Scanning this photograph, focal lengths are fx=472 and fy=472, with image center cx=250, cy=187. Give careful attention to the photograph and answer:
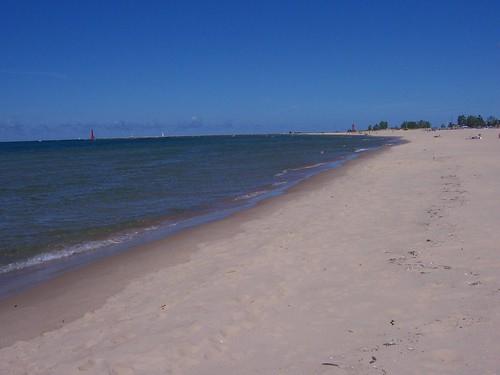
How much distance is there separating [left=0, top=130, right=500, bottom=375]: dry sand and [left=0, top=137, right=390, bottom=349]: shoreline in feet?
0.12

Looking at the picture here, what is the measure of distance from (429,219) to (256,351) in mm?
6415

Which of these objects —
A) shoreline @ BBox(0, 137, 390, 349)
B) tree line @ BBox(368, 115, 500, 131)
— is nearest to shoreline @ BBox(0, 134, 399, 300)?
shoreline @ BBox(0, 137, 390, 349)

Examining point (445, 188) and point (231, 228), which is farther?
point (445, 188)

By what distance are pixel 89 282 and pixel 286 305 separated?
378 centimetres

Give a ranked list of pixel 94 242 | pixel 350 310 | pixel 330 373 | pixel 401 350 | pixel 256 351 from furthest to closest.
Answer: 1. pixel 94 242
2. pixel 350 310
3. pixel 256 351
4. pixel 401 350
5. pixel 330 373

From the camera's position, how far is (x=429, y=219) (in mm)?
9789

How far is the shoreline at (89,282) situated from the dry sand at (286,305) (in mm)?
35

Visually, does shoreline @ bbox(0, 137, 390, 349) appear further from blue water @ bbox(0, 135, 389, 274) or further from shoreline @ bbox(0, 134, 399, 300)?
blue water @ bbox(0, 135, 389, 274)

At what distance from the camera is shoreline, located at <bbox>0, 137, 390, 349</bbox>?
6244 millimetres

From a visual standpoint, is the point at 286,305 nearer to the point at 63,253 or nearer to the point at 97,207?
the point at 63,253

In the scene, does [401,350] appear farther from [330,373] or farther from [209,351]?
[209,351]

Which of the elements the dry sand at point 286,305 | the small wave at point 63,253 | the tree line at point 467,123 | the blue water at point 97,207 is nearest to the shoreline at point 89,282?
the dry sand at point 286,305

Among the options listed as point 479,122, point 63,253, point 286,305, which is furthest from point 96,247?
point 479,122

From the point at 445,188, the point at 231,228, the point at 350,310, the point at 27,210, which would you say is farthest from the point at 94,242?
the point at 445,188
